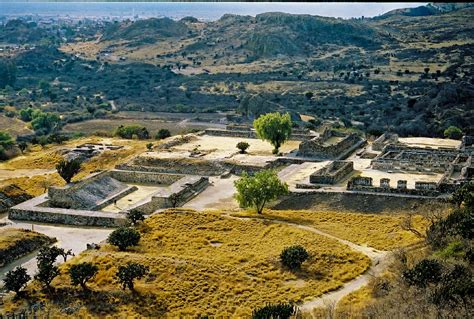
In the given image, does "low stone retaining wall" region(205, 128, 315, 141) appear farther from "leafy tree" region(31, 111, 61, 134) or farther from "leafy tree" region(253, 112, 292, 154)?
"leafy tree" region(31, 111, 61, 134)

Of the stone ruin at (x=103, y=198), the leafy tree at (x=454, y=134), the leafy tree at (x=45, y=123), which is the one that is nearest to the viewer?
the stone ruin at (x=103, y=198)

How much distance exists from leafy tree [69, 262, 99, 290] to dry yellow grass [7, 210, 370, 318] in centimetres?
55

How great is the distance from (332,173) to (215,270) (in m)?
18.4

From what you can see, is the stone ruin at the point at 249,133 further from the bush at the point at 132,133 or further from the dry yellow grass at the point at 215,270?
the dry yellow grass at the point at 215,270

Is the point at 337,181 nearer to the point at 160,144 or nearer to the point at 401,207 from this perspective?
the point at 401,207

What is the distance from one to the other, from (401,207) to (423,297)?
16.7 metres

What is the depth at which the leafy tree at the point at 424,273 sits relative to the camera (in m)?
27.3

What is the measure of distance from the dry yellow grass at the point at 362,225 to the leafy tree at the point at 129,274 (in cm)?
1139

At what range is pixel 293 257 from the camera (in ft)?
106

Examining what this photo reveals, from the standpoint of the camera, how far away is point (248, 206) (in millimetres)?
41719

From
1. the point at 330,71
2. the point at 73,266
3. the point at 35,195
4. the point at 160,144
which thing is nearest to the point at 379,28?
the point at 330,71

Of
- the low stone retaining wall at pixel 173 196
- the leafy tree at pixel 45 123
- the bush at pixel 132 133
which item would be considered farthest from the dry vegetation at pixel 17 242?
the leafy tree at pixel 45 123

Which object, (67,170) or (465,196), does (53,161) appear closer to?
(67,170)

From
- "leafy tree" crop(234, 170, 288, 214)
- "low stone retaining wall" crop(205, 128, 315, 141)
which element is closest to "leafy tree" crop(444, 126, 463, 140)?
"low stone retaining wall" crop(205, 128, 315, 141)
